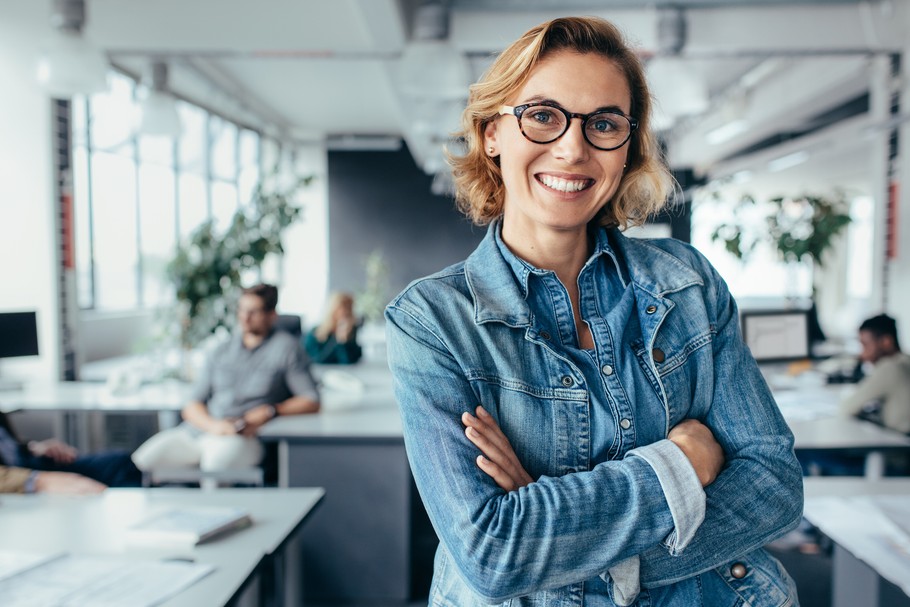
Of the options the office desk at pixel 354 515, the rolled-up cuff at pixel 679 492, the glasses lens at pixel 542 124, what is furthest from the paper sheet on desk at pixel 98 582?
the office desk at pixel 354 515

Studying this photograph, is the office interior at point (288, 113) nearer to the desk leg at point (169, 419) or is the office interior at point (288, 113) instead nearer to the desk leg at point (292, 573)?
the desk leg at point (169, 419)

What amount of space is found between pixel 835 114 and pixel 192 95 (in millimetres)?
7704

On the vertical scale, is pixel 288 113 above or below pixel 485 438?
above

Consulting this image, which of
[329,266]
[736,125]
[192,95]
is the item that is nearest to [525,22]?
[736,125]

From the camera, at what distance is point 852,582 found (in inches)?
74.4

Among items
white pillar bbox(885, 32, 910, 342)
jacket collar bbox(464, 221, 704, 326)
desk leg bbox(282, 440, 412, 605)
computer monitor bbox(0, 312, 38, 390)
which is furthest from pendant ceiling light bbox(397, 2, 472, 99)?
white pillar bbox(885, 32, 910, 342)

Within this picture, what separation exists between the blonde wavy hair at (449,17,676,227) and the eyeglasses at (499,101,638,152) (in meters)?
0.06

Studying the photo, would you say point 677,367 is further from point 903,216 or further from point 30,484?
point 903,216

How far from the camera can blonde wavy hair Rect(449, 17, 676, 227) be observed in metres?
1.17

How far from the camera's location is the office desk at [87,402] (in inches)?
164

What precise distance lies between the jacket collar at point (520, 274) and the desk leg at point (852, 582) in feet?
3.51

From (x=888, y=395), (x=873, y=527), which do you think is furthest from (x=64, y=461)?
(x=888, y=395)

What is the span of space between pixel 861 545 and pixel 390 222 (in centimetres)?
1123

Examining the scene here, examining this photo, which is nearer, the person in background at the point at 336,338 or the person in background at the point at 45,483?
the person in background at the point at 45,483
